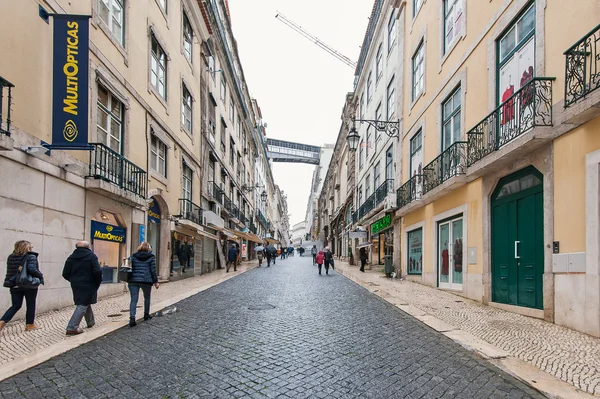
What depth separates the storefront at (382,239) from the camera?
66.3ft

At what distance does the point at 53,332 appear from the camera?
20.2 ft

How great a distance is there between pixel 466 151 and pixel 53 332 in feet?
33.0

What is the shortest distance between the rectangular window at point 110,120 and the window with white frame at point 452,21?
34.0ft

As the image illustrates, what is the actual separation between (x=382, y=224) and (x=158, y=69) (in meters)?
13.0

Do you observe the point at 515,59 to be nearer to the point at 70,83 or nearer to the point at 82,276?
the point at 70,83

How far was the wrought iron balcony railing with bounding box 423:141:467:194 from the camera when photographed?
10.8 meters

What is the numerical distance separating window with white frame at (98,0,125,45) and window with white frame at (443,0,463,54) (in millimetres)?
10081

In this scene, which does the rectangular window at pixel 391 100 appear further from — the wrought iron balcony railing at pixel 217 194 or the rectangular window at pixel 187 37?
the wrought iron balcony railing at pixel 217 194

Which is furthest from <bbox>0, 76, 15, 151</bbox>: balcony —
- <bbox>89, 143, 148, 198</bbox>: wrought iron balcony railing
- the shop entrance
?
the shop entrance

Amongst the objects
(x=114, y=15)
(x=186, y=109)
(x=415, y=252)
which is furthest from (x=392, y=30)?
(x=114, y=15)

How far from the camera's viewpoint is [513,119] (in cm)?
840

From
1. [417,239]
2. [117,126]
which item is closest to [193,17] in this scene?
[117,126]

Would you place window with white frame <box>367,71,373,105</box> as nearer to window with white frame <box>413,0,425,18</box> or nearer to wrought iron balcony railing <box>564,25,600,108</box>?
window with white frame <box>413,0,425,18</box>

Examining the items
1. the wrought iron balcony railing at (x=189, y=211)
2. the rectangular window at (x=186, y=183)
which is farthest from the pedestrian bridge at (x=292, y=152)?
the rectangular window at (x=186, y=183)
